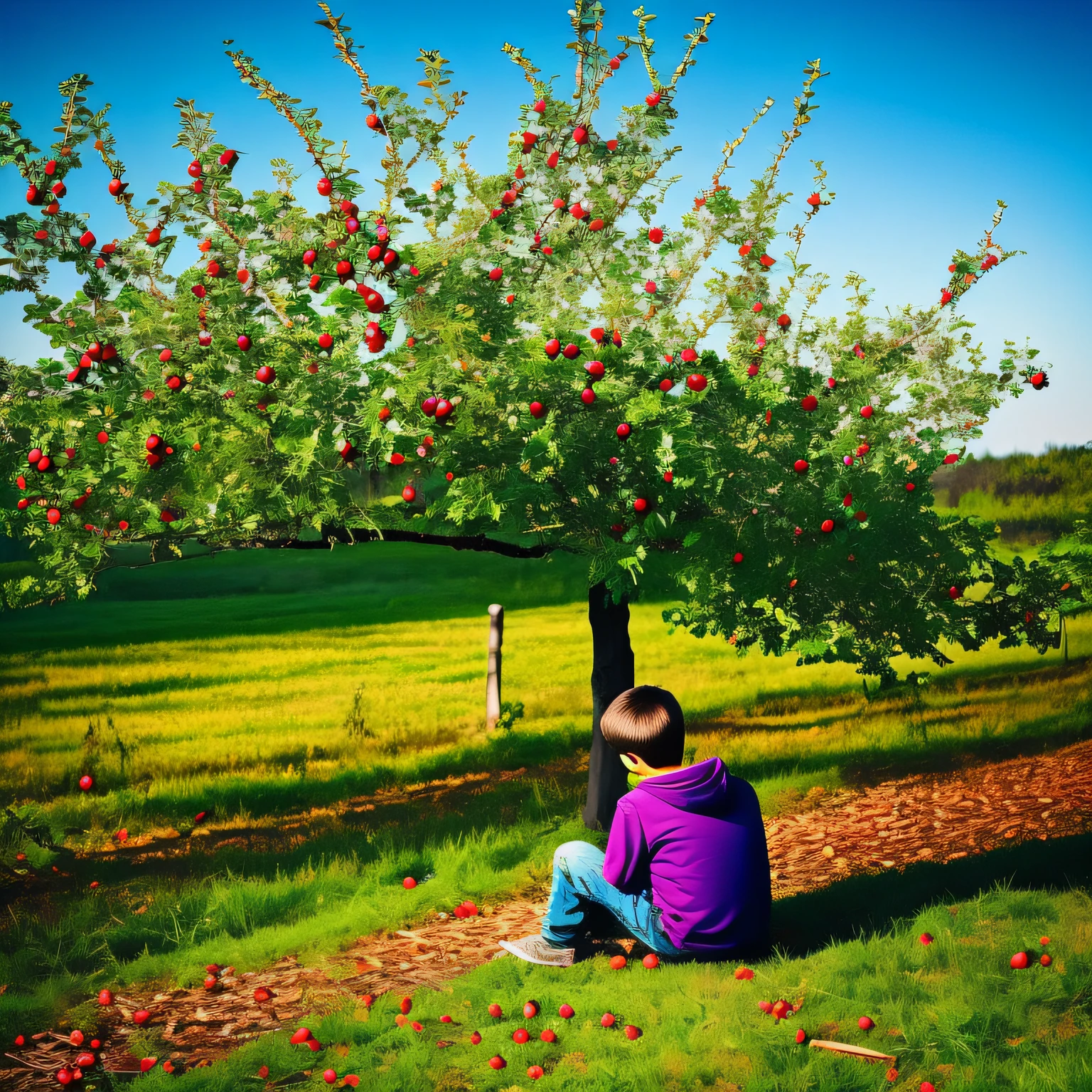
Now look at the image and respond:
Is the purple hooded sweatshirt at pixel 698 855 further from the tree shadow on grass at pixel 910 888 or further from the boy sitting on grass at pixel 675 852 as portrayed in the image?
the tree shadow on grass at pixel 910 888

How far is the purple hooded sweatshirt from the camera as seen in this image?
4.50 m

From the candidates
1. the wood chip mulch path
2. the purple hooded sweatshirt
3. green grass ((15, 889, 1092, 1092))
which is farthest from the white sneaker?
the wood chip mulch path

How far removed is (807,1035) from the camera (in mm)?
4391

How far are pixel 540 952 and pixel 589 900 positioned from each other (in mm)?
515

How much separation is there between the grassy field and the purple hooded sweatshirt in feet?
1.24

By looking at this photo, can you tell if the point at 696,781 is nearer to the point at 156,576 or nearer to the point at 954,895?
the point at 954,895

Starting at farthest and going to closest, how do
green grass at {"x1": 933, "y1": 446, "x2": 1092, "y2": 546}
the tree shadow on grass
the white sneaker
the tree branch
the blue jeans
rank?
green grass at {"x1": 933, "y1": 446, "x2": 1092, "y2": 546}
the tree branch
the tree shadow on grass
the white sneaker
the blue jeans

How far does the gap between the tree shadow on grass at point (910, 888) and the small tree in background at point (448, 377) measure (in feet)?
7.09

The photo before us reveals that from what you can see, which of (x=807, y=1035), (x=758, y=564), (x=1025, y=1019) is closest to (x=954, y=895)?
(x=1025, y=1019)

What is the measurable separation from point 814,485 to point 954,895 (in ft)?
9.89

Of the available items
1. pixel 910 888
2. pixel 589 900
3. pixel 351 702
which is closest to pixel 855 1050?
pixel 589 900

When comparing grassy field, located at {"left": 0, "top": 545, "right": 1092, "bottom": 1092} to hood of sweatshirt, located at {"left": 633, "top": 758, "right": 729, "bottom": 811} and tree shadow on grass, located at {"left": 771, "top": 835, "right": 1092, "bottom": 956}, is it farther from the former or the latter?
hood of sweatshirt, located at {"left": 633, "top": 758, "right": 729, "bottom": 811}

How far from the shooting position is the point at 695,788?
14.7 feet

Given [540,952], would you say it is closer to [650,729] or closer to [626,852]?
[626,852]
